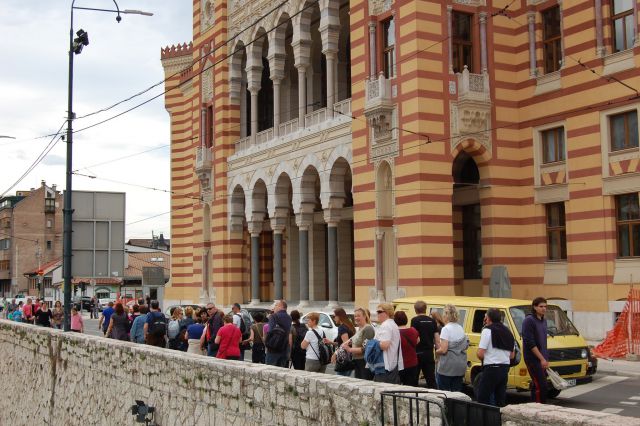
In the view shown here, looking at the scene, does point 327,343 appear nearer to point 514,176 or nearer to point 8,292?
point 514,176

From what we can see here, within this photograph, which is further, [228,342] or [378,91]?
[378,91]

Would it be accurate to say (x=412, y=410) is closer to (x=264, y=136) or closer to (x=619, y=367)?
(x=619, y=367)

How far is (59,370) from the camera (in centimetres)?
1923

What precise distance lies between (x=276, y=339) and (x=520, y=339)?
14.3 ft

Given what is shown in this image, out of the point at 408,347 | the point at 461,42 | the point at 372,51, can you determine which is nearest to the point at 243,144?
the point at 372,51

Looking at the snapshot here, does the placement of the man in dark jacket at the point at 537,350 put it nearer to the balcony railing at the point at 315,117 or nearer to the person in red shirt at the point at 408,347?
the person in red shirt at the point at 408,347

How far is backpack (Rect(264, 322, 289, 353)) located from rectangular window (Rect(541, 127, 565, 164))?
15.3 m

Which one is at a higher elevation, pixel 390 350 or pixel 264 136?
pixel 264 136

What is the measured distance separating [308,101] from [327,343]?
22919mm

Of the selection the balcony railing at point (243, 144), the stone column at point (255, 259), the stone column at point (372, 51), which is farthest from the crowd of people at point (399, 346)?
the balcony railing at point (243, 144)

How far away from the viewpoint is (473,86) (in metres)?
27.0

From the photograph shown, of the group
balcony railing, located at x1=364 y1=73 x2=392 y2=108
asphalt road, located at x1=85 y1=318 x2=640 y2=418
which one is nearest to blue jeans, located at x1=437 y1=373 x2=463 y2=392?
asphalt road, located at x1=85 y1=318 x2=640 y2=418

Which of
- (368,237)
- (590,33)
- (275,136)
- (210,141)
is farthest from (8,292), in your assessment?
(590,33)

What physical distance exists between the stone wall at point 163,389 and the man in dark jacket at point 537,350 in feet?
11.0
